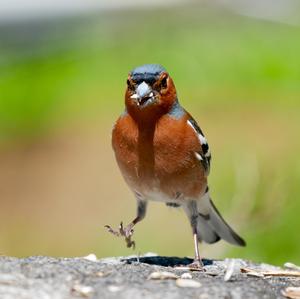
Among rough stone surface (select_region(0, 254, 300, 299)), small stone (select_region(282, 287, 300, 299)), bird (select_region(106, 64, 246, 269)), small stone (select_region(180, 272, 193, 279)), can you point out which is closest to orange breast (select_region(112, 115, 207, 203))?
bird (select_region(106, 64, 246, 269))

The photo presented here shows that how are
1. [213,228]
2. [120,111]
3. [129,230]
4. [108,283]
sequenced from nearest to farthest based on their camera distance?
[108,283], [129,230], [213,228], [120,111]

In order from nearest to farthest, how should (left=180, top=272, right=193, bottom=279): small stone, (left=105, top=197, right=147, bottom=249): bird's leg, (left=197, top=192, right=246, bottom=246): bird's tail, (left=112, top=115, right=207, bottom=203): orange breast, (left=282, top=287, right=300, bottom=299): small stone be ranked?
1. (left=282, top=287, right=300, bottom=299): small stone
2. (left=180, top=272, right=193, bottom=279): small stone
3. (left=112, top=115, right=207, bottom=203): orange breast
4. (left=105, top=197, right=147, bottom=249): bird's leg
5. (left=197, top=192, right=246, bottom=246): bird's tail

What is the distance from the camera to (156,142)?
765 cm

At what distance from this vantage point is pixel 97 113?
16.8m

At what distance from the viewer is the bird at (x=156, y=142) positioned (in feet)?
25.0

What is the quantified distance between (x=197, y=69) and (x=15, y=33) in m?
4.93

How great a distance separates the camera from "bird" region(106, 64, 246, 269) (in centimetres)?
762

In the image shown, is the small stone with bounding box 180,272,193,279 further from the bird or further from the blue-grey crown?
the blue-grey crown

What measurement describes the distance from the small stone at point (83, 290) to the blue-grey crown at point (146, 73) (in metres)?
1.84

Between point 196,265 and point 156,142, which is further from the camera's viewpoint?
point 196,265

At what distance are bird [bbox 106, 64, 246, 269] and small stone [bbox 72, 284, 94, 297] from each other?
1451 mm

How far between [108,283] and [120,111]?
9.78 meters

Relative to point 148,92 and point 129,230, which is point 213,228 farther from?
point 148,92

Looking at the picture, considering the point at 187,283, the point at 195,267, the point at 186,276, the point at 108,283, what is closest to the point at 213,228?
the point at 195,267
